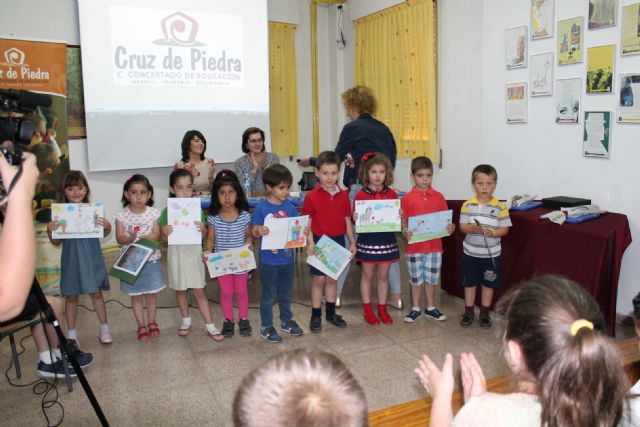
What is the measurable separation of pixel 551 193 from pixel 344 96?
5.76 feet

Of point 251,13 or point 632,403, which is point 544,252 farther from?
point 251,13

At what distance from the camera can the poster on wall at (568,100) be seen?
11.8 ft

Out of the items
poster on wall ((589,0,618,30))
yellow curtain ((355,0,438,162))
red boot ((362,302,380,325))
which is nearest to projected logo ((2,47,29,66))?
red boot ((362,302,380,325))

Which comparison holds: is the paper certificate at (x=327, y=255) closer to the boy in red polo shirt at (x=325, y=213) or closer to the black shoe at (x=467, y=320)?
the boy in red polo shirt at (x=325, y=213)

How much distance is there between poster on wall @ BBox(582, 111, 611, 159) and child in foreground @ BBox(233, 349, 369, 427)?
3261 millimetres

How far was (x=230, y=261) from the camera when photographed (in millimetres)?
3184

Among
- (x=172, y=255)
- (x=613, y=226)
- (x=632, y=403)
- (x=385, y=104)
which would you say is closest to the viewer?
(x=632, y=403)

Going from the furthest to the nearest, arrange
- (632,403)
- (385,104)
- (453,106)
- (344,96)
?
(385,104) → (453,106) → (344,96) → (632,403)

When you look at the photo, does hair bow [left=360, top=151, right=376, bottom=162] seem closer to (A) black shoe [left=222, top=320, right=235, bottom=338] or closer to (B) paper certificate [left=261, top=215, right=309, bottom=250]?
(B) paper certificate [left=261, top=215, right=309, bottom=250]

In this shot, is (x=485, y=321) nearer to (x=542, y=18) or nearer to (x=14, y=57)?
(x=542, y=18)

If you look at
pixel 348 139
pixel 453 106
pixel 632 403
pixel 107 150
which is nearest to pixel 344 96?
pixel 348 139

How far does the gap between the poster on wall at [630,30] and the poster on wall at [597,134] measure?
1.31ft

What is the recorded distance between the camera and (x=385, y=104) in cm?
591

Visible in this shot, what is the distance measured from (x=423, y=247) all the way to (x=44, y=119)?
3.19 metres
